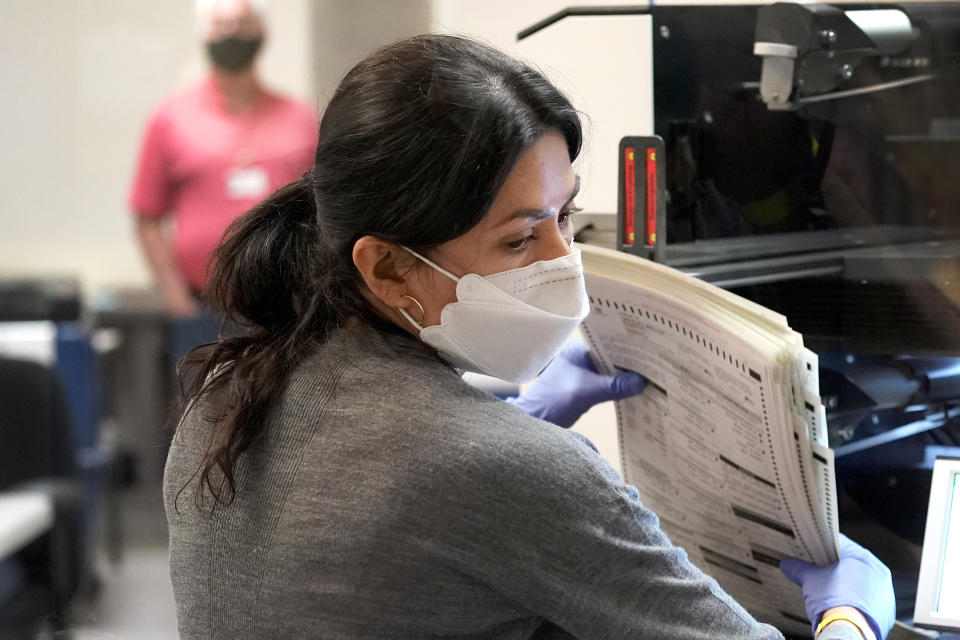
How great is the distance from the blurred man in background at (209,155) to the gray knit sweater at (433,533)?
207 cm

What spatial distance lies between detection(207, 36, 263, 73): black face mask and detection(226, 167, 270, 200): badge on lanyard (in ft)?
1.18

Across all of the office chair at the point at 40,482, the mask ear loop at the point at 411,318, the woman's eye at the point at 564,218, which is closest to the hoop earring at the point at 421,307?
the mask ear loop at the point at 411,318

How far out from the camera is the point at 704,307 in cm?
92

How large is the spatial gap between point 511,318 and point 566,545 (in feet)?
0.69

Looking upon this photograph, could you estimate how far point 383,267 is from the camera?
33.0 inches

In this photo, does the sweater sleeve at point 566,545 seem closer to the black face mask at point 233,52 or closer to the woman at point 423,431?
the woman at point 423,431

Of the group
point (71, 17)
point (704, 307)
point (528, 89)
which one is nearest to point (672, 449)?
point (704, 307)

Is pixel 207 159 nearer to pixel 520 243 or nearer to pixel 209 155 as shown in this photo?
pixel 209 155

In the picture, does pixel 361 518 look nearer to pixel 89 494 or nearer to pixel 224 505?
pixel 224 505

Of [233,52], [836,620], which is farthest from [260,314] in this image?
[233,52]

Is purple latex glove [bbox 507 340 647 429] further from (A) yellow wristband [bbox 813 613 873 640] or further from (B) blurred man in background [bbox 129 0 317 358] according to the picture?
(B) blurred man in background [bbox 129 0 317 358]

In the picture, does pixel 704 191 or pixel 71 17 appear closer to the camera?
pixel 704 191

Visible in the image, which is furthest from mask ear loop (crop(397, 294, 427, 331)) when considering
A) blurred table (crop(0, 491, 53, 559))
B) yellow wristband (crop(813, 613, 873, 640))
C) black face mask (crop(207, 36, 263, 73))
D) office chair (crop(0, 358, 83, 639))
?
black face mask (crop(207, 36, 263, 73))

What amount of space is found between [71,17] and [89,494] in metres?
1.42
